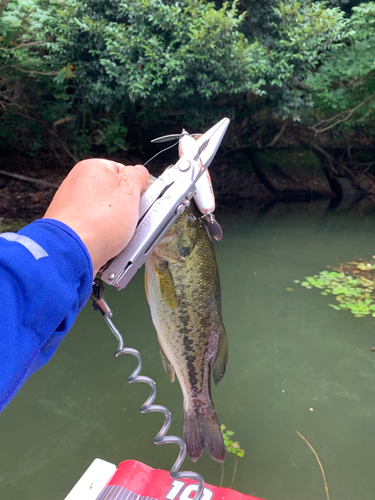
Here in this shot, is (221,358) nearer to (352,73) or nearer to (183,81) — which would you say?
(183,81)

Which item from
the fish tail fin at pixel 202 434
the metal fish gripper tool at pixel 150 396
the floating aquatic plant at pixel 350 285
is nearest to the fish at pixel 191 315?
the fish tail fin at pixel 202 434

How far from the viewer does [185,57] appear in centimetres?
725

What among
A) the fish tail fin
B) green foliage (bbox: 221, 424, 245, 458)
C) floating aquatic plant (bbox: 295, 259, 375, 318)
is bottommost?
floating aquatic plant (bbox: 295, 259, 375, 318)

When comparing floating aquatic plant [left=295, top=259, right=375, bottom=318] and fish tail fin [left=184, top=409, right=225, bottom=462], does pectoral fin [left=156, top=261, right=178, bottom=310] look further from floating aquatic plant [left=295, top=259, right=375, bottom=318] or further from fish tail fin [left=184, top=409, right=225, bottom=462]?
floating aquatic plant [left=295, top=259, right=375, bottom=318]

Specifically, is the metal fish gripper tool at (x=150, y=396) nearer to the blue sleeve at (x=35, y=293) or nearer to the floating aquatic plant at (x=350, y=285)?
the blue sleeve at (x=35, y=293)

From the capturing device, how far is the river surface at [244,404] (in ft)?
7.88

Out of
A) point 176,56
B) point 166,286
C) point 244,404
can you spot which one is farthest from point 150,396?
point 176,56

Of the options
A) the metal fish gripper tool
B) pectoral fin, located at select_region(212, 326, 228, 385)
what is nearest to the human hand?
the metal fish gripper tool

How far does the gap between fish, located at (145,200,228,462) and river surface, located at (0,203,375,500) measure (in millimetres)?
1012

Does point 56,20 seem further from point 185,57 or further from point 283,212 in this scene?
point 283,212

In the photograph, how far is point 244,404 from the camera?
119 inches

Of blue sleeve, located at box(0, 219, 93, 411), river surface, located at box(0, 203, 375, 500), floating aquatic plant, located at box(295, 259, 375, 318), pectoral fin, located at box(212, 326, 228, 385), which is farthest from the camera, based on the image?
floating aquatic plant, located at box(295, 259, 375, 318)

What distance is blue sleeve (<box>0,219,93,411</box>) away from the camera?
64 cm

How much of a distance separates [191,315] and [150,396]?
1.21 ft
